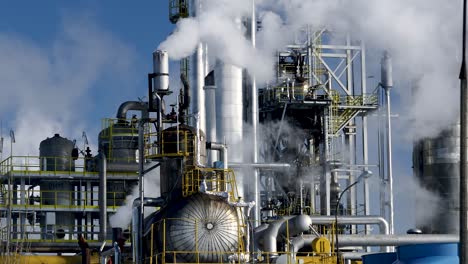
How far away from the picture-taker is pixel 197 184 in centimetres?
4431

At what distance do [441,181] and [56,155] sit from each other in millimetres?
23091

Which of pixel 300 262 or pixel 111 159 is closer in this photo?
pixel 300 262

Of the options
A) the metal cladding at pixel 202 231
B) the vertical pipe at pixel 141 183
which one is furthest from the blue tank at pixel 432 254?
the vertical pipe at pixel 141 183

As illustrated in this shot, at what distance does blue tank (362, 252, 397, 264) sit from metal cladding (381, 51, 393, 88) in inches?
731

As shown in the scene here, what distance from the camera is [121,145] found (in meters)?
62.5

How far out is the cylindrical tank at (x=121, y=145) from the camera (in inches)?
2450

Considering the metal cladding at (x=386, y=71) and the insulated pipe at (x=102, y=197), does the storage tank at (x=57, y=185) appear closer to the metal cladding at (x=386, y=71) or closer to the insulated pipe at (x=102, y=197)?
the insulated pipe at (x=102, y=197)

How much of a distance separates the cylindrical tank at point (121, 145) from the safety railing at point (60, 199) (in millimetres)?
1751

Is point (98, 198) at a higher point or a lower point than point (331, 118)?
lower

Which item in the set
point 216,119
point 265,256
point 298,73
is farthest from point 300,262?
point 298,73

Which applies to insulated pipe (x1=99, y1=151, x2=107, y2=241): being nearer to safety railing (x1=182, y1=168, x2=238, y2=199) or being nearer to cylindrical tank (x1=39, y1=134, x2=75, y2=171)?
cylindrical tank (x1=39, y1=134, x2=75, y2=171)

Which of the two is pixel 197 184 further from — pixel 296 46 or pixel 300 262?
pixel 296 46

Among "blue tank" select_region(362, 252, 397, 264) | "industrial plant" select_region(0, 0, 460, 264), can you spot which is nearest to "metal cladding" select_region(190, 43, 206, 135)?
"industrial plant" select_region(0, 0, 460, 264)

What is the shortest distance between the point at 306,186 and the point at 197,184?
20.6 m
